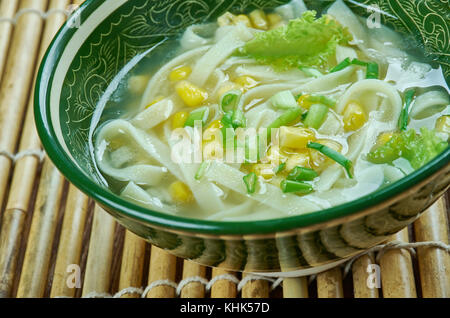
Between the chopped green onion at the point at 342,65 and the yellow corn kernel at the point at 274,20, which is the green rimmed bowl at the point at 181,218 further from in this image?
the chopped green onion at the point at 342,65

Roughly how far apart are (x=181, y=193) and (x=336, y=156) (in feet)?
2.21

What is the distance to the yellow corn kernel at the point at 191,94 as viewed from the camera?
2.82 meters

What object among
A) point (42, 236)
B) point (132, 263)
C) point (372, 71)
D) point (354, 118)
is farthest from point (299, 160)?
point (42, 236)

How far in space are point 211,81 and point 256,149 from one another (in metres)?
0.61

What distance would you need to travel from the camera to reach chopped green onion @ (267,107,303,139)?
255 cm

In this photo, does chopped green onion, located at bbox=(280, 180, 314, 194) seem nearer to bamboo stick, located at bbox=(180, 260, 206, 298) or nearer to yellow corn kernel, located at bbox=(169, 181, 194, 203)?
yellow corn kernel, located at bbox=(169, 181, 194, 203)

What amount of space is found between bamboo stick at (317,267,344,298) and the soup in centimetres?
42

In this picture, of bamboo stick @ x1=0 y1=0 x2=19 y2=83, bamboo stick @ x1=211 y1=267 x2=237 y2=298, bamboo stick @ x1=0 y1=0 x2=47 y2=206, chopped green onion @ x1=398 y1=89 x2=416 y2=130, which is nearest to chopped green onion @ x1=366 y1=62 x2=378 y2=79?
chopped green onion @ x1=398 y1=89 x2=416 y2=130

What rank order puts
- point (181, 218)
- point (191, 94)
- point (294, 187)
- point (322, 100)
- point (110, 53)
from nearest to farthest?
1. point (181, 218)
2. point (294, 187)
3. point (322, 100)
4. point (191, 94)
5. point (110, 53)

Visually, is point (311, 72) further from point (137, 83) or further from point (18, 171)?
point (18, 171)

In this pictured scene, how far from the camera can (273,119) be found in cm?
263

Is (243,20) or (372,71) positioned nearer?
(372,71)

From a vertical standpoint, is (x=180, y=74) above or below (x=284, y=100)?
above

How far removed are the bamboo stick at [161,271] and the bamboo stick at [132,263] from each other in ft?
0.18
